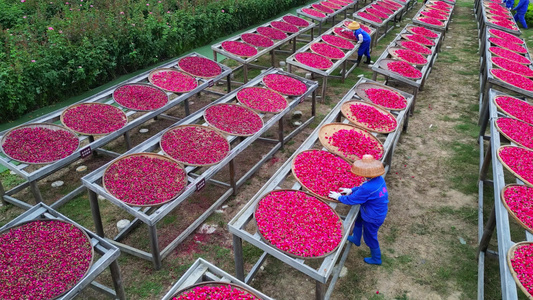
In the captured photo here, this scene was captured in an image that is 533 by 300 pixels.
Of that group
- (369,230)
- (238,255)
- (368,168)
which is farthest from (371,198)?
(238,255)

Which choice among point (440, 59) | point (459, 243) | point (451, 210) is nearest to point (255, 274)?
point (459, 243)

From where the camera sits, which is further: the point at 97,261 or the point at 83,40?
the point at 83,40

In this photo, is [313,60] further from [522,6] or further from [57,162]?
[522,6]

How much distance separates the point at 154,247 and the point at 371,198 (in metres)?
3.12

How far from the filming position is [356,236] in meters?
5.72

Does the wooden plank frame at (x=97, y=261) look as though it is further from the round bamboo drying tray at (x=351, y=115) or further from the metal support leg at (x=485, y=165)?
the metal support leg at (x=485, y=165)

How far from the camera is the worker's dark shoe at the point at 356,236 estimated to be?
564 centimetres

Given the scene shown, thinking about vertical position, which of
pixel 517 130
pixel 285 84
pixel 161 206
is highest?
pixel 517 130

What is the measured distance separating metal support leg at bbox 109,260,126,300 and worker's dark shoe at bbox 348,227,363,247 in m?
3.33

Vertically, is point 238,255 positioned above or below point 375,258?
above

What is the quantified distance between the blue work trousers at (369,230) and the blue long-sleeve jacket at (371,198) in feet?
0.52

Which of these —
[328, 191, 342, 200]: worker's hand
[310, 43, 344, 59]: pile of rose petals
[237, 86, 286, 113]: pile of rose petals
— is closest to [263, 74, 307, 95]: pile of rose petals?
[237, 86, 286, 113]: pile of rose petals

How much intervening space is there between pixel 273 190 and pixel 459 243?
11.0ft

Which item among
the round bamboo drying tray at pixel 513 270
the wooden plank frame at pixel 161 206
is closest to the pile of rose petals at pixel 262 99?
the wooden plank frame at pixel 161 206
